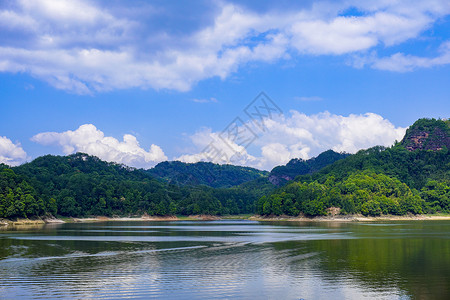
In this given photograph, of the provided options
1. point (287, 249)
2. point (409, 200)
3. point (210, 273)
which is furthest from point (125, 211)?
point (210, 273)

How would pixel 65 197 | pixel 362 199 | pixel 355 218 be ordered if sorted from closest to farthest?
pixel 65 197 → pixel 355 218 → pixel 362 199

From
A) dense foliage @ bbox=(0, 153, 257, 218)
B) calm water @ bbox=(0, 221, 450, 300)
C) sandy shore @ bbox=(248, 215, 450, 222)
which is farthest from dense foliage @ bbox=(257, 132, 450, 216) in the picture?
calm water @ bbox=(0, 221, 450, 300)

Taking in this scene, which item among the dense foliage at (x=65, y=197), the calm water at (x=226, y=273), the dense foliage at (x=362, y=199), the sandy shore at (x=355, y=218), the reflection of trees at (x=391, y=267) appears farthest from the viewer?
the dense foliage at (x=362, y=199)

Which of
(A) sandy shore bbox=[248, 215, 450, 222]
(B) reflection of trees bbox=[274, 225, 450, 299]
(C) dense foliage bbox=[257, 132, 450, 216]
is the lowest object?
(A) sandy shore bbox=[248, 215, 450, 222]

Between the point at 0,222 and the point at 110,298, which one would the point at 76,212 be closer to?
the point at 0,222

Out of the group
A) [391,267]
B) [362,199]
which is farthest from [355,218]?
[391,267]

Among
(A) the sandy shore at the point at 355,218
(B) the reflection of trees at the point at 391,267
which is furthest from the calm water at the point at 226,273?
(A) the sandy shore at the point at 355,218

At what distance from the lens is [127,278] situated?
29.2m

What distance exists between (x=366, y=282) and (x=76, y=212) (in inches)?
5830

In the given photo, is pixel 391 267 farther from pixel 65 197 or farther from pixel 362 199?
pixel 65 197

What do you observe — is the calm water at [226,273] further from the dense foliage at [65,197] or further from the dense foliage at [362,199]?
the dense foliage at [362,199]

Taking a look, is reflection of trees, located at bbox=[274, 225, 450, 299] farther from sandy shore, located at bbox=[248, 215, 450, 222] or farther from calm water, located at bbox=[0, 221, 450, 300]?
sandy shore, located at bbox=[248, 215, 450, 222]

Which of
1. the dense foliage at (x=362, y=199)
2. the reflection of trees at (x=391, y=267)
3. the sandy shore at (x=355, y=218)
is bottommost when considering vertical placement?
the sandy shore at (x=355, y=218)

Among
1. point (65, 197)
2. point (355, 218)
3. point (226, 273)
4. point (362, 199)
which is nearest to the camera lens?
point (226, 273)
